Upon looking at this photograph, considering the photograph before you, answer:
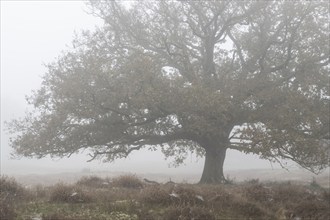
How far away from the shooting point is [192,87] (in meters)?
18.4

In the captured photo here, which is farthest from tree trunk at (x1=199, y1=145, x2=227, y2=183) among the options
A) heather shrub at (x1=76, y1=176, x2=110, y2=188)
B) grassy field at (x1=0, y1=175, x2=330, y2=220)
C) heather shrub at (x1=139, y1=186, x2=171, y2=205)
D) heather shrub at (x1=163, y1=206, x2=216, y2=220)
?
heather shrub at (x1=163, y1=206, x2=216, y2=220)

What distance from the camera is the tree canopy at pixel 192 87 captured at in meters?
18.6

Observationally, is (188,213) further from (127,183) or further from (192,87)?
(192,87)

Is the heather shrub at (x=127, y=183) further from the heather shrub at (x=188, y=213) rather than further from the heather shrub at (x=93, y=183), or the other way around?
the heather shrub at (x=188, y=213)

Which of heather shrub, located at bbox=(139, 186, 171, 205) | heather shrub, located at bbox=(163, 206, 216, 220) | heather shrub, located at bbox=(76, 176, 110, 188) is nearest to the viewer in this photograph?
heather shrub, located at bbox=(163, 206, 216, 220)

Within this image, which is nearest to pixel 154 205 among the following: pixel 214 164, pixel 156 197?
pixel 156 197

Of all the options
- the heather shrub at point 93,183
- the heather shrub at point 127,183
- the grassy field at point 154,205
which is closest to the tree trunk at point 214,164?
the heather shrub at point 93,183

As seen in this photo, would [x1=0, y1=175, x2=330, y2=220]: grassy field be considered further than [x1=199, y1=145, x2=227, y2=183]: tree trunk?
No

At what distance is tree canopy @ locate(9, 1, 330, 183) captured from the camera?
731 inches

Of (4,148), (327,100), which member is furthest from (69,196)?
(4,148)

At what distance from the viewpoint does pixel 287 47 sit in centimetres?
2230

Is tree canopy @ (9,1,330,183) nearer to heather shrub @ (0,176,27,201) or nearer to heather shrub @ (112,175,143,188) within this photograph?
heather shrub @ (112,175,143,188)

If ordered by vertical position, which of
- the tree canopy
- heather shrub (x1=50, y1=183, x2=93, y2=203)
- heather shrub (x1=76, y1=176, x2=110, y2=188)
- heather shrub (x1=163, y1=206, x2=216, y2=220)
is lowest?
heather shrub (x1=163, y1=206, x2=216, y2=220)

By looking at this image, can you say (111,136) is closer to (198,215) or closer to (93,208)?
(93,208)
